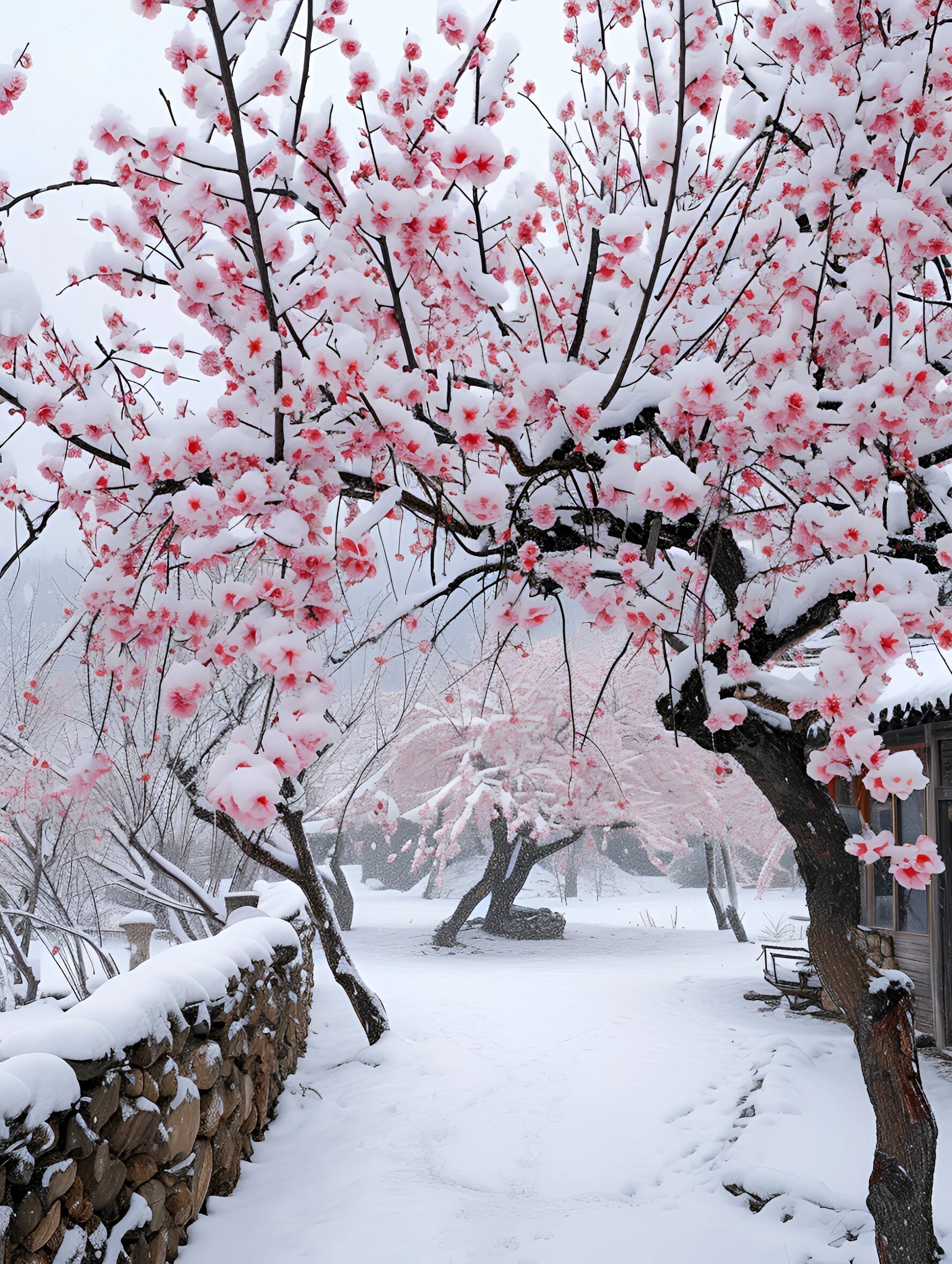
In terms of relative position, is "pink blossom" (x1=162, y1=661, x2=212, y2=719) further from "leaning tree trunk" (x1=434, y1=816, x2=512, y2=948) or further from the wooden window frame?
"leaning tree trunk" (x1=434, y1=816, x2=512, y2=948)

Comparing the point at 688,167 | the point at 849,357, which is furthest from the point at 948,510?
the point at 688,167

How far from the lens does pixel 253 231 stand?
6.06 ft

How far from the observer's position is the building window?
25.9ft

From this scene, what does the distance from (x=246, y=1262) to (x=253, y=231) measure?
3.73 metres

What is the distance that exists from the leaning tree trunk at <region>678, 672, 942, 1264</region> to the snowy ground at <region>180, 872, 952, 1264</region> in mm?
527

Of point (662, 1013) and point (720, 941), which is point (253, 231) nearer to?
point (662, 1013)

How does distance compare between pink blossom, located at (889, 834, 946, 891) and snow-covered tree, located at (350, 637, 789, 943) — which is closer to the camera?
pink blossom, located at (889, 834, 946, 891)

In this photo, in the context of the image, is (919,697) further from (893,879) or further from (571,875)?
(571,875)

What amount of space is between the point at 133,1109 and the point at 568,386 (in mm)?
2735

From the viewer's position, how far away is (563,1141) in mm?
4836

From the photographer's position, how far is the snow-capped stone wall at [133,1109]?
222 centimetres

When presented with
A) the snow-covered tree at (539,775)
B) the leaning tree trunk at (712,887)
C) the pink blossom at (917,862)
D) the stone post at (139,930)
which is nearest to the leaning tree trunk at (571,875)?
the leaning tree trunk at (712,887)

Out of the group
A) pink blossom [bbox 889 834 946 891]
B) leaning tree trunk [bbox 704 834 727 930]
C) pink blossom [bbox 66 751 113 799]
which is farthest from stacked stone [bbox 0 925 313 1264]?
leaning tree trunk [bbox 704 834 727 930]

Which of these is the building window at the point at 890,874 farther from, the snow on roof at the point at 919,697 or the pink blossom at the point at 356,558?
the pink blossom at the point at 356,558
